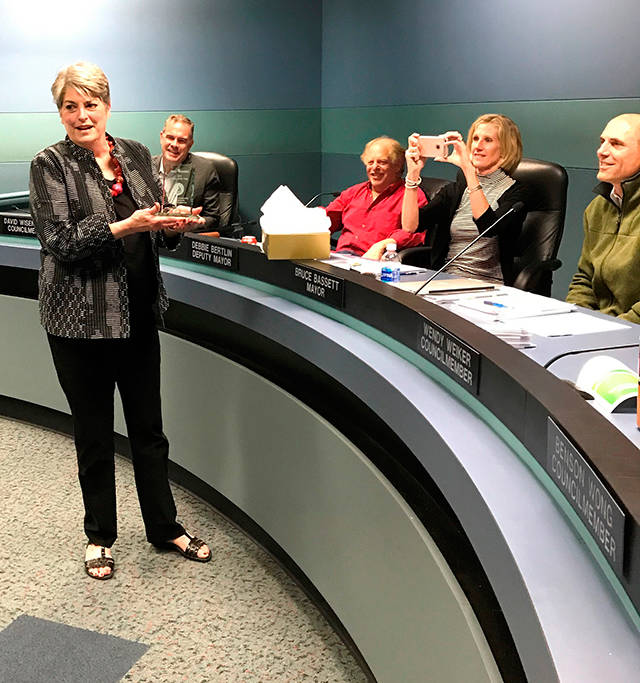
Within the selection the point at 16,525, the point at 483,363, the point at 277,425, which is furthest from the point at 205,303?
the point at 483,363

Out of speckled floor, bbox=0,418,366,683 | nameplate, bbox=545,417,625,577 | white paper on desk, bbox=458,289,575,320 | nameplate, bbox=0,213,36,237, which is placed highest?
nameplate, bbox=0,213,36,237

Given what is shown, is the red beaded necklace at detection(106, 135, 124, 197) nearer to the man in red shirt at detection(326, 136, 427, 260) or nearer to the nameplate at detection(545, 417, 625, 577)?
the man in red shirt at detection(326, 136, 427, 260)

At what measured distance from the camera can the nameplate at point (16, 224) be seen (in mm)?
3197

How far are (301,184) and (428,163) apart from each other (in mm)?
1196

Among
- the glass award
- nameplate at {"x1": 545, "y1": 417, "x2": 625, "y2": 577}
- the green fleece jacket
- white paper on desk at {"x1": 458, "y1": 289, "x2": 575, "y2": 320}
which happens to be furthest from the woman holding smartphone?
nameplate at {"x1": 545, "y1": 417, "x2": 625, "y2": 577}

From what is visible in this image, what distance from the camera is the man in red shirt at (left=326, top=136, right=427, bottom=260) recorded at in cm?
330

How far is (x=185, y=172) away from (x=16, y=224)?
37.7 inches

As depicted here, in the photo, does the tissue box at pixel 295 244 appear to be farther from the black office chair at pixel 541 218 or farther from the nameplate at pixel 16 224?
the nameplate at pixel 16 224

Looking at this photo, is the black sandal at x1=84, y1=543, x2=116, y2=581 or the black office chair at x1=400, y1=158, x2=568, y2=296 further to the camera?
the black office chair at x1=400, y1=158, x2=568, y2=296

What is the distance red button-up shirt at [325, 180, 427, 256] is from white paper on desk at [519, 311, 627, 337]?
156 cm

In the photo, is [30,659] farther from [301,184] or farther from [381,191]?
[301,184]

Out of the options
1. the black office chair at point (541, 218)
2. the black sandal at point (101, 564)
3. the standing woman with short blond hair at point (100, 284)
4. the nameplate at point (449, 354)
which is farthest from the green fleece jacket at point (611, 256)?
the black sandal at point (101, 564)

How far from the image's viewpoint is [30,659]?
196 cm

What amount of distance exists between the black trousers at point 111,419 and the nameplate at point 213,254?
337mm
